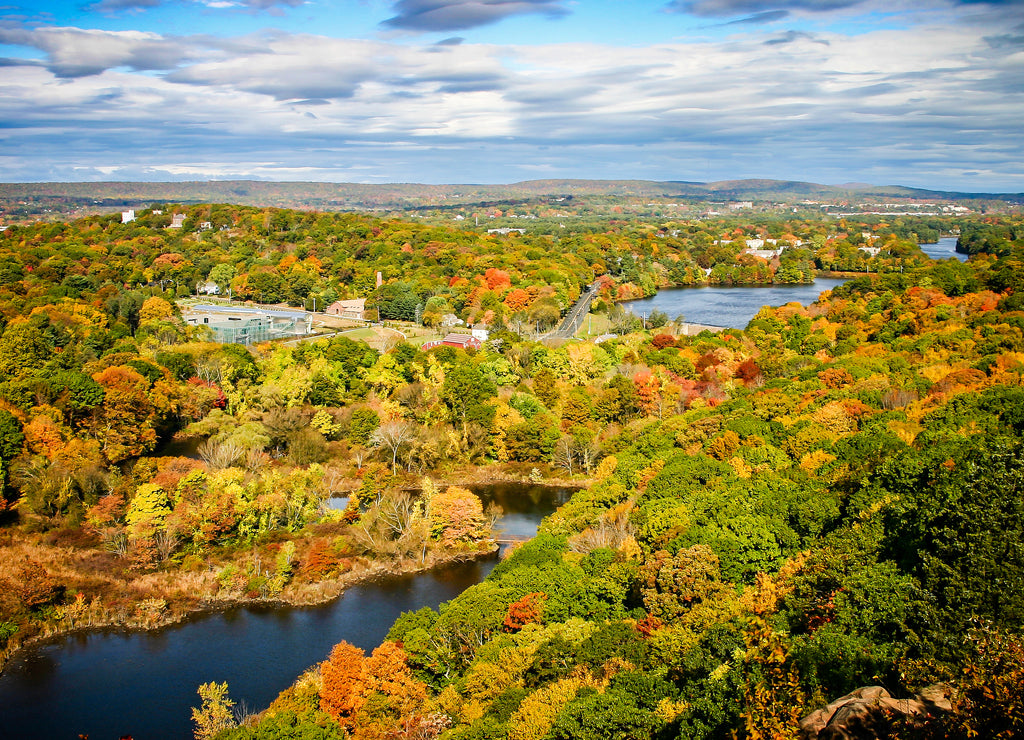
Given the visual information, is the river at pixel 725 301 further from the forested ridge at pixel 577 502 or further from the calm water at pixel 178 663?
the calm water at pixel 178 663

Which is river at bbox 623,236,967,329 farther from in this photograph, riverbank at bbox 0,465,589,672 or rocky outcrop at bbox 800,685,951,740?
rocky outcrop at bbox 800,685,951,740

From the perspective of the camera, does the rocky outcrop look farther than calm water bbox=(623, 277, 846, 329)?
No

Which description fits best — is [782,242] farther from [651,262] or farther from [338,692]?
[338,692]

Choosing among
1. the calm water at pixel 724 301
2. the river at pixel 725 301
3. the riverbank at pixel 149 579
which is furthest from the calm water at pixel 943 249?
the riverbank at pixel 149 579

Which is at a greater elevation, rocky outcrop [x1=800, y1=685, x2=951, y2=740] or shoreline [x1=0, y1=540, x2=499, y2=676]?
rocky outcrop [x1=800, y1=685, x2=951, y2=740]

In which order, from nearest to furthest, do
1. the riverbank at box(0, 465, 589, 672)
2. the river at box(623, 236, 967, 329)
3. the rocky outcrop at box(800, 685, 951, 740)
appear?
the rocky outcrop at box(800, 685, 951, 740) < the riverbank at box(0, 465, 589, 672) < the river at box(623, 236, 967, 329)

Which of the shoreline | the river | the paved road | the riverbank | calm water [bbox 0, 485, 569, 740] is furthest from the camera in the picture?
the river

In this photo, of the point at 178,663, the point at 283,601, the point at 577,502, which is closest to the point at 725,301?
the point at 577,502

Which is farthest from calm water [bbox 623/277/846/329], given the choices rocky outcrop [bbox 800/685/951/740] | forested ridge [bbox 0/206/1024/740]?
rocky outcrop [bbox 800/685/951/740]
